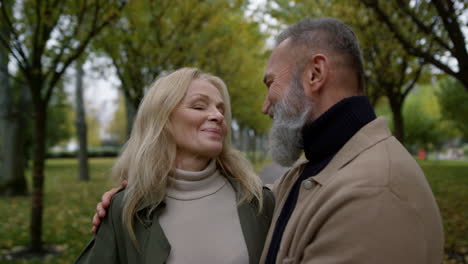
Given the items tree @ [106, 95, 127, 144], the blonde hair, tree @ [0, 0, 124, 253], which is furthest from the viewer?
Result: tree @ [106, 95, 127, 144]

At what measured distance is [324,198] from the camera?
59.1 inches

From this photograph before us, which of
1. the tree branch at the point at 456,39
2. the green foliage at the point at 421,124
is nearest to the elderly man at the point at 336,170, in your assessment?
the tree branch at the point at 456,39

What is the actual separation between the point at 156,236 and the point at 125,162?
2.10 feet

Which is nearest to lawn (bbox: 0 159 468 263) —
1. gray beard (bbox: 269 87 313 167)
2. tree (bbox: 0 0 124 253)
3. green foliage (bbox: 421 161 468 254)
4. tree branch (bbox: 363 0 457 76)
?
green foliage (bbox: 421 161 468 254)

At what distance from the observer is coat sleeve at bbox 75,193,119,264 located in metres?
1.94

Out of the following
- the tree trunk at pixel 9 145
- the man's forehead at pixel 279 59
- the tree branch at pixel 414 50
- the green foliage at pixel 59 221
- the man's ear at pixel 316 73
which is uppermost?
the tree branch at pixel 414 50

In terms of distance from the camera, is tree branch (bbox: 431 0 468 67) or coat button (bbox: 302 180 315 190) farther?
tree branch (bbox: 431 0 468 67)

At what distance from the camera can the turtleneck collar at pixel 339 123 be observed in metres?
1.71

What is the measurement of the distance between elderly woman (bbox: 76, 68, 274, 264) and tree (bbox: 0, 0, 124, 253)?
3400 mm

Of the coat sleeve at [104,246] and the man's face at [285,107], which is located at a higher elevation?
the man's face at [285,107]

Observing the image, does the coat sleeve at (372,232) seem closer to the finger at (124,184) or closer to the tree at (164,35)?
the finger at (124,184)

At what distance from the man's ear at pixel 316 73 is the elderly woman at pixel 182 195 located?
1.90 ft

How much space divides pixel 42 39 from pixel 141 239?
13.6 ft

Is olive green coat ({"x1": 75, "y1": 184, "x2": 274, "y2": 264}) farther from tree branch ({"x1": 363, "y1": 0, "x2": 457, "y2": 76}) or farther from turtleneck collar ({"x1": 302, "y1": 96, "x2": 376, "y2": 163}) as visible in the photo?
tree branch ({"x1": 363, "y1": 0, "x2": 457, "y2": 76})
